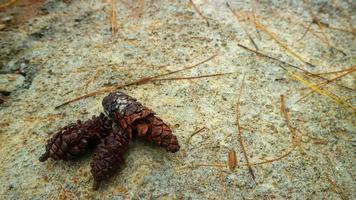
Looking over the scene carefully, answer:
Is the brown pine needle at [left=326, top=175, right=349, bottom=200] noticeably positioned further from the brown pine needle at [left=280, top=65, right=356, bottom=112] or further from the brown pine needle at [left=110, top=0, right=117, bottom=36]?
the brown pine needle at [left=110, top=0, right=117, bottom=36]

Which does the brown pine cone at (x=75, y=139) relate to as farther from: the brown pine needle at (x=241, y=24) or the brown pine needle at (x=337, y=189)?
the brown pine needle at (x=241, y=24)

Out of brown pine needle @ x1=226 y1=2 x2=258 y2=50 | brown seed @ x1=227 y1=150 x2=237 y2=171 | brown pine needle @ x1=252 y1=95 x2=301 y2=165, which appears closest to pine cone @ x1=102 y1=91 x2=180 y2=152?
brown seed @ x1=227 y1=150 x2=237 y2=171

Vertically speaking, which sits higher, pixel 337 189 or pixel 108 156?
pixel 108 156

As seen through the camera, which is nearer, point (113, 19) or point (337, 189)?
point (337, 189)

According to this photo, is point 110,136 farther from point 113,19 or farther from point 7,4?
point 7,4

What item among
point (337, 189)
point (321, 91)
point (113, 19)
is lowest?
point (337, 189)

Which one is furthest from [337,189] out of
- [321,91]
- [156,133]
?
[156,133]

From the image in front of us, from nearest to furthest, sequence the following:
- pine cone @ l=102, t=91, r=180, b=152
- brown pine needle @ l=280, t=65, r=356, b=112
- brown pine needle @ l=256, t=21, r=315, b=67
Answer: pine cone @ l=102, t=91, r=180, b=152 < brown pine needle @ l=280, t=65, r=356, b=112 < brown pine needle @ l=256, t=21, r=315, b=67
